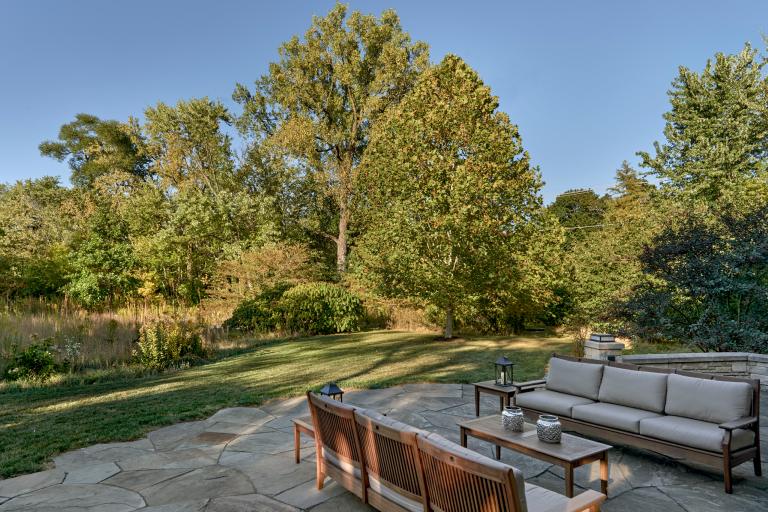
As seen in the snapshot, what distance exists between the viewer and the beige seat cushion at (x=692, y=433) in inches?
152

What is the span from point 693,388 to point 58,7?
17.3 meters

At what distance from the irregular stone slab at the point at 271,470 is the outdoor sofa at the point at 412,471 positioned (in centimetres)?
33

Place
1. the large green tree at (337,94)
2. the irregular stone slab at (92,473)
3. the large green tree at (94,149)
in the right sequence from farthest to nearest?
1. the large green tree at (94,149)
2. the large green tree at (337,94)
3. the irregular stone slab at (92,473)

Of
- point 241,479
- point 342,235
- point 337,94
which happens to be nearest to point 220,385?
point 241,479

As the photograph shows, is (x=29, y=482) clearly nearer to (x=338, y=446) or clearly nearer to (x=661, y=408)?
(x=338, y=446)

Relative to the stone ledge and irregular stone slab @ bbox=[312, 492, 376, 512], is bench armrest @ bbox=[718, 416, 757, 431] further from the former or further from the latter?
irregular stone slab @ bbox=[312, 492, 376, 512]

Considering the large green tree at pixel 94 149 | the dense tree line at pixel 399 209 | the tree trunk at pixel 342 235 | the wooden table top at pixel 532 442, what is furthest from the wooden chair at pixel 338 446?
the large green tree at pixel 94 149

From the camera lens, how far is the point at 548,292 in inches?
570

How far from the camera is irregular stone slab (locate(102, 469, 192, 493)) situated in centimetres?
392

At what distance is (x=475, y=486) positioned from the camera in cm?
234

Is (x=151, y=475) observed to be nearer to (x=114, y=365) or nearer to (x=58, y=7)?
(x=114, y=365)

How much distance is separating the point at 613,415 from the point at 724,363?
387 cm

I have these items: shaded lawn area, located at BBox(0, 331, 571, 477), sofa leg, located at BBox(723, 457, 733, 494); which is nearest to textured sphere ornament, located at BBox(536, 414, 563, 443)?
sofa leg, located at BBox(723, 457, 733, 494)

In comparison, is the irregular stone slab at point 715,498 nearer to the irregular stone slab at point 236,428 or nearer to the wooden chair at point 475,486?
the wooden chair at point 475,486
